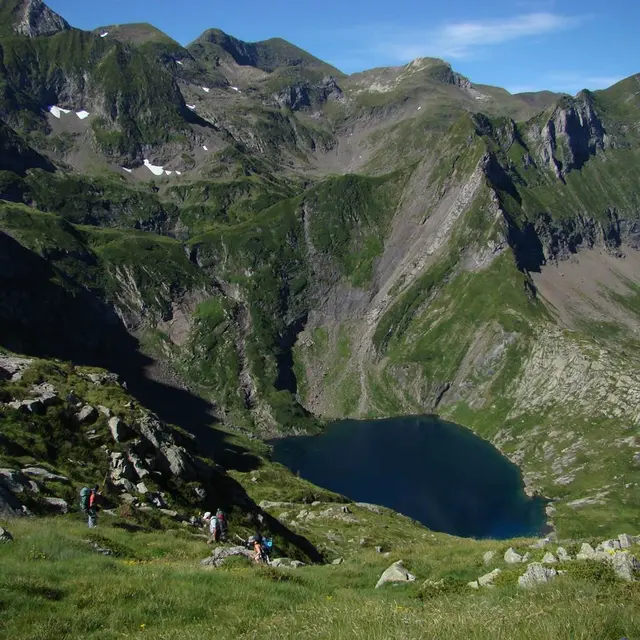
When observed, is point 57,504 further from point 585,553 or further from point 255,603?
point 585,553

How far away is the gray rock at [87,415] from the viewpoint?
137 feet

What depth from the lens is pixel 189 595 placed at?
17.0m

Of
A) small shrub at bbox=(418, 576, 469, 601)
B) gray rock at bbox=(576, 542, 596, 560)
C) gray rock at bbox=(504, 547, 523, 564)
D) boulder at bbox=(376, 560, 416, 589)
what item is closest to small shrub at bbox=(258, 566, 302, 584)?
boulder at bbox=(376, 560, 416, 589)

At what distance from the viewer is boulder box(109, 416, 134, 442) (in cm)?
4133

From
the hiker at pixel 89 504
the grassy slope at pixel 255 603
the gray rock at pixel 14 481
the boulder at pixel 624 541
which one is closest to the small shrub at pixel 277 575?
the grassy slope at pixel 255 603

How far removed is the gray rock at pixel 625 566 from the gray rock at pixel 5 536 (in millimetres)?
20078

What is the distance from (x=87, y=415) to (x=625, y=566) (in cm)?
3478

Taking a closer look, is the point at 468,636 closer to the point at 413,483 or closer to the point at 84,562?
the point at 84,562

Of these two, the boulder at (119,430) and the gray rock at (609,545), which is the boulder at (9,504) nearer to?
the boulder at (119,430)

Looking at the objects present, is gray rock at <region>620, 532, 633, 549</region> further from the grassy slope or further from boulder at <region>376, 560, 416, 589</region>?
boulder at <region>376, 560, 416, 589</region>

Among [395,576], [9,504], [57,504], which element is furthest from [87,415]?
[395,576]

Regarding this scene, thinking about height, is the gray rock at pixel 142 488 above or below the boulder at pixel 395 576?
below

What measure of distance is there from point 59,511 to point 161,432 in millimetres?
17595

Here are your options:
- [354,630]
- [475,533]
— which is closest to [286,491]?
[475,533]
